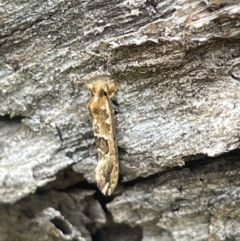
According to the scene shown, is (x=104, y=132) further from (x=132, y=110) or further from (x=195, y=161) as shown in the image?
(x=195, y=161)

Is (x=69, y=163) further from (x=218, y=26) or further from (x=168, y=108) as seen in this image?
(x=218, y=26)

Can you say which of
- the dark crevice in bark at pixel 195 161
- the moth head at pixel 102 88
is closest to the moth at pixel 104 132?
the moth head at pixel 102 88

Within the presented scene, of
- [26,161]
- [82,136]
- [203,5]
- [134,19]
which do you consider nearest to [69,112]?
[82,136]

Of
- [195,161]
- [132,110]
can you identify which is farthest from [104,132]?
[195,161]

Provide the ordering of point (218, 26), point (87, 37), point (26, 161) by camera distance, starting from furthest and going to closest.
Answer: point (26, 161)
point (87, 37)
point (218, 26)

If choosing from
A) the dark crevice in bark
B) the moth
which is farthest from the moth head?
the dark crevice in bark

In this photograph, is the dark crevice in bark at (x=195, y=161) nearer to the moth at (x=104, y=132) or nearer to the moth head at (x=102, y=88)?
the moth at (x=104, y=132)
